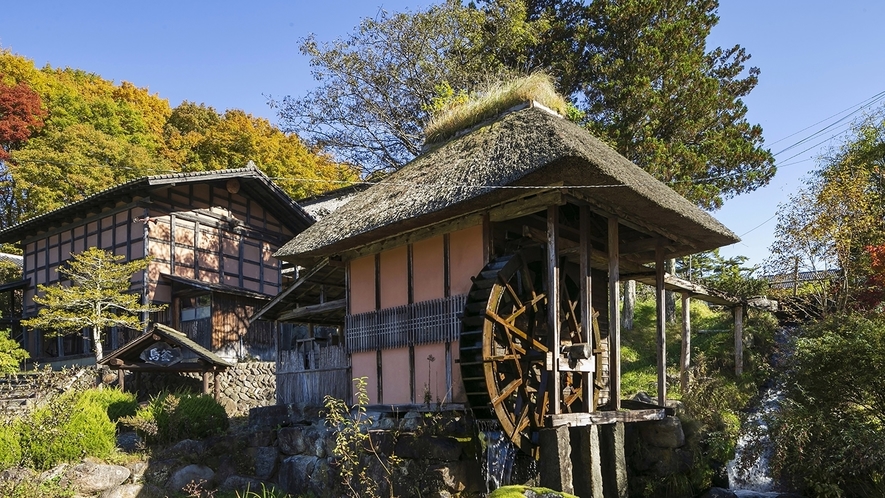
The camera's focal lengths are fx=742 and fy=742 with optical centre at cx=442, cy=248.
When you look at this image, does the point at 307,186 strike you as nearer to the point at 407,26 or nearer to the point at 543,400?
the point at 407,26

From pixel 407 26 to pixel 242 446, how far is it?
15.3m

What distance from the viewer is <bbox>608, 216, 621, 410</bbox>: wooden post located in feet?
36.9

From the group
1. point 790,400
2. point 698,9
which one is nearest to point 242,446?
point 790,400

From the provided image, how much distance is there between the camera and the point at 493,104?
45.1ft

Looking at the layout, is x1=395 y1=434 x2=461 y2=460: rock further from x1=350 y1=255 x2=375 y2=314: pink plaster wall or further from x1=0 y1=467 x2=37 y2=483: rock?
x1=0 y1=467 x2=37 y2=483: rock

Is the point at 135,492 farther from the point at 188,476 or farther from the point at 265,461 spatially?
the point at 265,461

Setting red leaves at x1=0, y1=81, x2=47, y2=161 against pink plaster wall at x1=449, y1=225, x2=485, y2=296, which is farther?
red leaves at x1=0, y1=81, x2=47, y2=161

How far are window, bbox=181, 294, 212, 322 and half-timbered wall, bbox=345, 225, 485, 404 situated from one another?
10.2m

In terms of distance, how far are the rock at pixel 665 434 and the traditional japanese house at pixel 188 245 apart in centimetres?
1381

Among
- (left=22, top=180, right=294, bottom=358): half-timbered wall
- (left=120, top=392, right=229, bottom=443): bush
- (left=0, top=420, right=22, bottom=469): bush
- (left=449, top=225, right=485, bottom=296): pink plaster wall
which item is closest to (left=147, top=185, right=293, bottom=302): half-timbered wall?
(left=22, top=180, right=294, bottom=358): half-timbered wall

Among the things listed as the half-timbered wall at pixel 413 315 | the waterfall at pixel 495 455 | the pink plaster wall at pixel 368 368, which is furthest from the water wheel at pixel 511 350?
the pink plaster wall at pixel 368 368

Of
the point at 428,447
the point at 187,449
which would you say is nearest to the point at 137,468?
the point at 187,449

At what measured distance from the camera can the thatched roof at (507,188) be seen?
10196mm

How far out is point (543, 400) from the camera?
10477 mm
